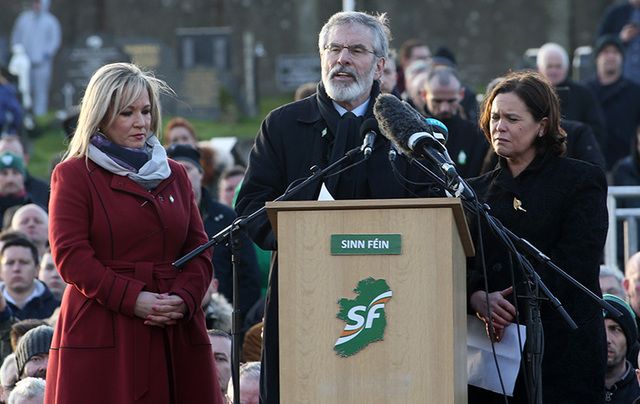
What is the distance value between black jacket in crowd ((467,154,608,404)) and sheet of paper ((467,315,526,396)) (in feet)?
0.49

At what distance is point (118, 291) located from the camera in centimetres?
656

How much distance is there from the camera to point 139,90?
682 centimetres

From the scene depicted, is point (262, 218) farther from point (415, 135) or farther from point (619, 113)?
point (619, 113)

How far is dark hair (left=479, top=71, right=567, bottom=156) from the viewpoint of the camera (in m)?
7.10

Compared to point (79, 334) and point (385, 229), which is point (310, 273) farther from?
point (79, 334)

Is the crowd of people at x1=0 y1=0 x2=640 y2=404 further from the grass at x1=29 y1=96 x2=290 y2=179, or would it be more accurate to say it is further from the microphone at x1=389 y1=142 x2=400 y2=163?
the grass at x1=29 y1=96 x2=290 y2=179

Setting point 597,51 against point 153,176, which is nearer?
point 153,176

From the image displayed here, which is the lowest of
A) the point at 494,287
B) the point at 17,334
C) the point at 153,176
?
the point at 17,334

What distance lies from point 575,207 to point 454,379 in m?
1.50

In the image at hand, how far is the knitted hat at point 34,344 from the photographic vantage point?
29.4 ft

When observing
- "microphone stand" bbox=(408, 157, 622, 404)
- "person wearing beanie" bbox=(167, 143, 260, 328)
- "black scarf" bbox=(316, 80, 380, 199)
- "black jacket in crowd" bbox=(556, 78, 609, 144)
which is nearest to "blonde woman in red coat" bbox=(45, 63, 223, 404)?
"black scarf" bbox=(316, 80, 380, 199)

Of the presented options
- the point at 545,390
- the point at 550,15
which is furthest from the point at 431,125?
the point at 550,15


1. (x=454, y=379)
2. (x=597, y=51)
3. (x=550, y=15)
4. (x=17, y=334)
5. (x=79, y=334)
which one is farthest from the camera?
(x=550, y=15)

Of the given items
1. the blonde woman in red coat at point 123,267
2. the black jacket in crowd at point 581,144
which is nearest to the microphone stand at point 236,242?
the blonde woman in red coat at point 123,267
